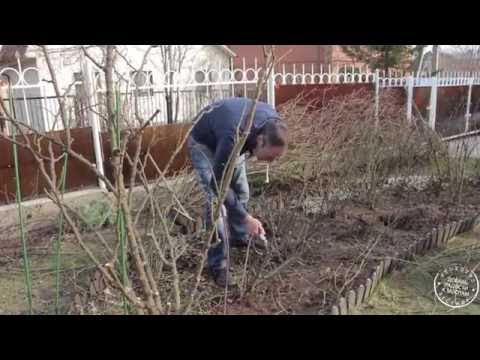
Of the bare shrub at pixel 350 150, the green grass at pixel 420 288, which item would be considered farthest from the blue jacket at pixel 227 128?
the bare shrub at pixel 350 150

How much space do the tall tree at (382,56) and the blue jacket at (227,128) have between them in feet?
21.6

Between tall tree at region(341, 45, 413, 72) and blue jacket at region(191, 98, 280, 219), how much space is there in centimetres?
659

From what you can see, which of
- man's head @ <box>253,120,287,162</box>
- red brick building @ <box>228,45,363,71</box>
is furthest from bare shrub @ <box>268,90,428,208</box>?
man's head @ <box>253,120,287,162</box>

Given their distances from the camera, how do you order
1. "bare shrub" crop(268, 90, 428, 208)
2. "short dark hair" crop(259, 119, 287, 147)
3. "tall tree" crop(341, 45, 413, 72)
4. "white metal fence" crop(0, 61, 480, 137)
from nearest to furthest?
"short dark hair" crop(259, 119, 287, 147) → "bare shrub" crop(268, 90, 428, 208) → "white metal fence" crop(0, 61, 480, 137) → "tall tree" crop(341, 45, 413, 72)

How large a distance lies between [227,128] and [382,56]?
308 inches

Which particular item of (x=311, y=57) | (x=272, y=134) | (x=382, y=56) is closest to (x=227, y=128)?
(x=272, y=134)

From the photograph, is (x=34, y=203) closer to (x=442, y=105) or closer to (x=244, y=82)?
(x=244, y=82)

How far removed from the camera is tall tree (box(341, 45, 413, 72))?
8562 mm

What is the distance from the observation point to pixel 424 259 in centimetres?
301

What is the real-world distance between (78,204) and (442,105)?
708 centimetres

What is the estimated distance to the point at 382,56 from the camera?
912cm

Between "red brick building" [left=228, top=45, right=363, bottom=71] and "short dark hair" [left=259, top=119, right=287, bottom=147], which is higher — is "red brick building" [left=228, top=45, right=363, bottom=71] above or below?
above

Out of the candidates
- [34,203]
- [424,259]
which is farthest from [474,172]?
[34,203]

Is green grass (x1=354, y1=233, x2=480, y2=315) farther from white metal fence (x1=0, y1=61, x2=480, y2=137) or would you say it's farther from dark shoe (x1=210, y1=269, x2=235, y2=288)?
white metal fence (x1=0, y1=61, x2=480, y2=137)
